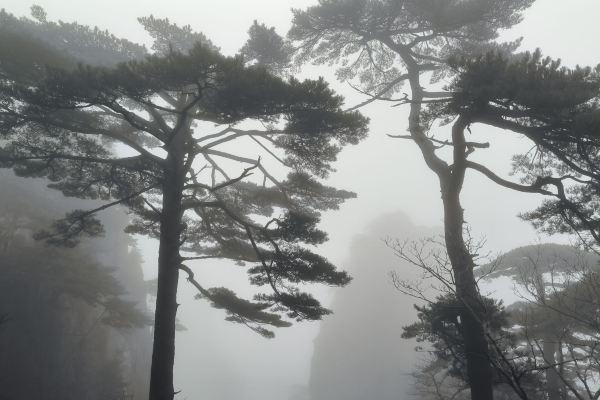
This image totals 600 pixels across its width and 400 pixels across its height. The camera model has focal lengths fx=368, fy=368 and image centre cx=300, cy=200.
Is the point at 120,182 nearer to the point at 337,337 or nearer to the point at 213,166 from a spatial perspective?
the point at 213,166

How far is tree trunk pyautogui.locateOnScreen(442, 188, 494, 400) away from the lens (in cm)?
653

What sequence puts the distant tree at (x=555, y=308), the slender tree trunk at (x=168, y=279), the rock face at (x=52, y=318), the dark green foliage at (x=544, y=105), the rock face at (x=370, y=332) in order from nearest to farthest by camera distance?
the dark green foliage at (x=544, y=105)
the slender tree trunk at (x=168, y=279)
the distant tree at (x=555, y=308)
the rock face at (x=52, y=318)
the rock face at (x=370, y=332)

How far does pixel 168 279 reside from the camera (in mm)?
8703

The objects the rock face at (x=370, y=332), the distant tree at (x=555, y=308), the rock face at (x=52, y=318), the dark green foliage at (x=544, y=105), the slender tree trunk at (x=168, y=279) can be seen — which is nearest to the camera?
the dark green foliage at (x=544, y=105)

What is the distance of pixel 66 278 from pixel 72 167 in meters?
8.08

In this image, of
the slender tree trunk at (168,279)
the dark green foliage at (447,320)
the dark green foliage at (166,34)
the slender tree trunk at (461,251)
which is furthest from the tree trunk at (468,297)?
the dark green foliage at (166,34)

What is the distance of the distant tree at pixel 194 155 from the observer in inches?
279

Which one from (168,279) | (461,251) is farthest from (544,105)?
(168,279)

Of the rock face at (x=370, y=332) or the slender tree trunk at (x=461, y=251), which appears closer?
the slender tree trunk at (x=461, y=251)

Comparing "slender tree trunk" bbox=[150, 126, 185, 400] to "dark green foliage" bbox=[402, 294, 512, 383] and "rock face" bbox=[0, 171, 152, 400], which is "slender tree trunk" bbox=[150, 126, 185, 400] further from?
"rock face" bbox=[0, 171, 152, 400]

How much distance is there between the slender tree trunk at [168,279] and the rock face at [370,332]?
35.3 meters

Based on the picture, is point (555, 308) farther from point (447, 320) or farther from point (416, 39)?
point (416, 39)

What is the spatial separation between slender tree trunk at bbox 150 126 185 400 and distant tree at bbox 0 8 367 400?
2 centimetres

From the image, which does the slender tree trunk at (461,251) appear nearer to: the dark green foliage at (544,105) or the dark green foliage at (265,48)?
the dark green foliage at (544,105)
